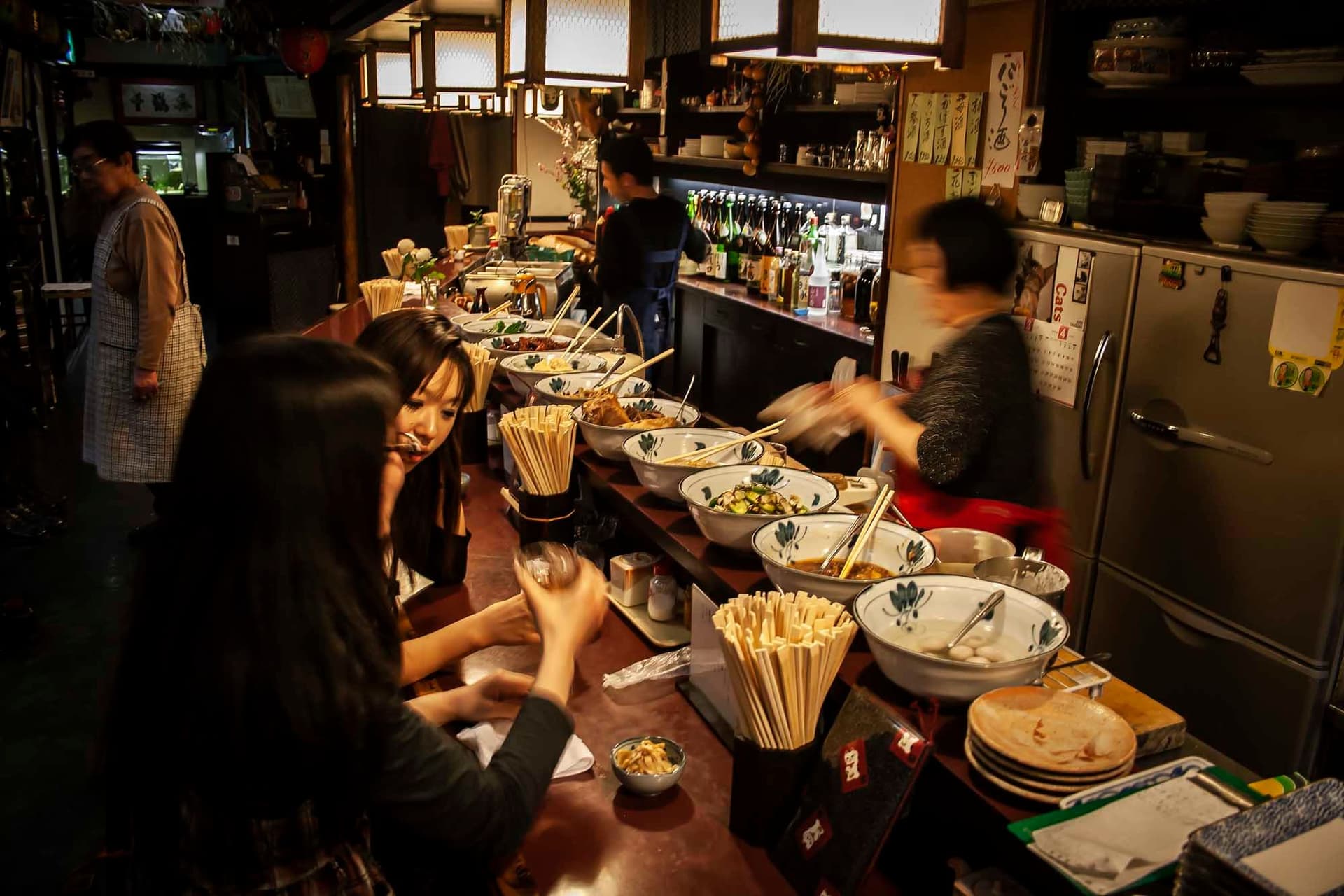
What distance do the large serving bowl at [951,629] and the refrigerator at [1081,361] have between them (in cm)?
203

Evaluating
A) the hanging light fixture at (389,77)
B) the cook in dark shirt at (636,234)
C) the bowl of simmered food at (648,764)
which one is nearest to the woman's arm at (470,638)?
the bowl of simmered food at (648,764)

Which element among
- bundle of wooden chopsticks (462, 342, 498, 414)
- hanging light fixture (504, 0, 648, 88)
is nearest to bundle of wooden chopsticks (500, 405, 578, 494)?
bundle of wooden chopsticks (462, 342, 498, 414)

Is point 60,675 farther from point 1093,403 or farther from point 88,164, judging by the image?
point 1093,403

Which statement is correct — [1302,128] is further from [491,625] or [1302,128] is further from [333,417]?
[333,417]

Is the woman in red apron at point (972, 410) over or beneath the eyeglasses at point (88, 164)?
beneath

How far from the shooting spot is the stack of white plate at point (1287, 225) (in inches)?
122

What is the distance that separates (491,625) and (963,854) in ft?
2.90

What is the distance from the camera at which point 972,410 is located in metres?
2.56

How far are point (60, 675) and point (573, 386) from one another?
2.44 metres

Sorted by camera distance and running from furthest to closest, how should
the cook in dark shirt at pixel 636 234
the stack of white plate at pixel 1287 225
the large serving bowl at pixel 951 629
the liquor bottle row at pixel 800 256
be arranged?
the liquor bottle row at pixel 800 256, the cook in dark shirt at pixel 636 234, the stack of white plate at pixel 1287 225, the large serving bowl at pixel 951 629

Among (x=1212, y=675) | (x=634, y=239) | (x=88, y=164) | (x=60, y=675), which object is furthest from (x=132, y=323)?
(x=1212, y=675)

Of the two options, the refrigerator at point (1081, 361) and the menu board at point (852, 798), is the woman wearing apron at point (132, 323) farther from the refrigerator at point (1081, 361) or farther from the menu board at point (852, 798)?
the menu board at point (852, 798)

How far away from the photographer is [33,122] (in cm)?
924

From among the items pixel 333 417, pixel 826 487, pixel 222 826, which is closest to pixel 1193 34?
pixel 826 487
